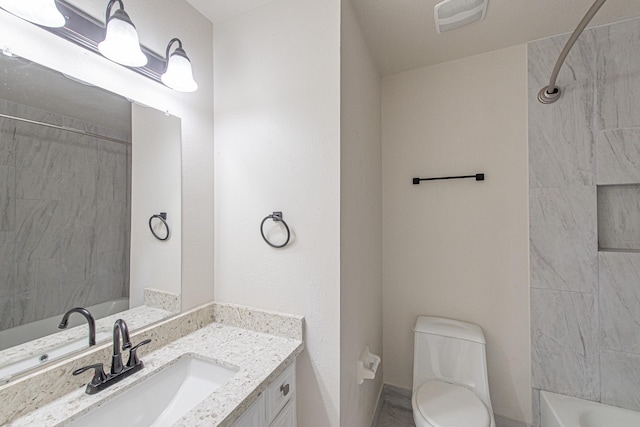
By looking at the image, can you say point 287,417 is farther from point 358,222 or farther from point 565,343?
point 565,343

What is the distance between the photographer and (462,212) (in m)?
1.78

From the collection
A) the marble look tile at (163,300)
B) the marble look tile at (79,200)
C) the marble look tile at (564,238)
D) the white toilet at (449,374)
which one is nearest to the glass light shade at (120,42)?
the marble look tile at (79,200)

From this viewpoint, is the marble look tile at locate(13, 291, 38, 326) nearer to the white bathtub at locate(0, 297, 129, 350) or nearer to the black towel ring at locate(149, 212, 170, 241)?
the white bathtub at locate(0, 297, 129, 350)

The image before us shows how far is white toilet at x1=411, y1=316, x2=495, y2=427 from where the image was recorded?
132cm

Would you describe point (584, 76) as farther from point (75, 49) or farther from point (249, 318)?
point (75, 49)

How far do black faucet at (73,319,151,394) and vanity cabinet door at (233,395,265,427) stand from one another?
1.51 ft

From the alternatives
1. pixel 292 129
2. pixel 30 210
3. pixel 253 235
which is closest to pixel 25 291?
pixel 30 210

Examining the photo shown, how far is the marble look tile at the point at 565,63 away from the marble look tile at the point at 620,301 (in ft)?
3.59

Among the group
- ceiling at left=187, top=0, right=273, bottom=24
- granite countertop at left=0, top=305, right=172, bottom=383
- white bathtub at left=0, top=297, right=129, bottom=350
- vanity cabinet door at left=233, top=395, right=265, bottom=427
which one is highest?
ceiling at left=187, top=0, right=273, bottom=24

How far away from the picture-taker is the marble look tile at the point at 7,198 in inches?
29.6

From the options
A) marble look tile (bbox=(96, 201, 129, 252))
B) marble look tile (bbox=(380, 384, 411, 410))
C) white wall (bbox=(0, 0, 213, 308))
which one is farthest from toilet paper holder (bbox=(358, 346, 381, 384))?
marble look tile (bbox=(96, 201, 129, 252))

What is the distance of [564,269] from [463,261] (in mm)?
542

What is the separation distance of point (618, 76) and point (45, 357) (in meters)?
3.00

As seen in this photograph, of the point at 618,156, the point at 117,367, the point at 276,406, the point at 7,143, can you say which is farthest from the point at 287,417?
the point at 618,156
